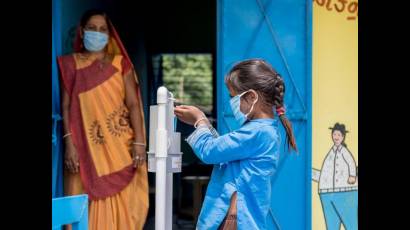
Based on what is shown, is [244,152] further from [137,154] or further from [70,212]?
[137,154]

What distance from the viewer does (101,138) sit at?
5.08 meters

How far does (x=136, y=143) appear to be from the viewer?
5141 mm

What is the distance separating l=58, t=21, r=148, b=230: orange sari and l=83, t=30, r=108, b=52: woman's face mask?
8 cm

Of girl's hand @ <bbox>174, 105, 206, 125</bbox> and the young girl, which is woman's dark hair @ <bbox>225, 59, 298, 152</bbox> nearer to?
the young girl

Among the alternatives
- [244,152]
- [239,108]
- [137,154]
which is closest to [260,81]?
[239,108]

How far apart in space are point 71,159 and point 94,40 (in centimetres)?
87

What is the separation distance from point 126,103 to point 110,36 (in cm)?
51

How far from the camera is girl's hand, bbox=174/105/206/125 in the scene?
3380 millimetres

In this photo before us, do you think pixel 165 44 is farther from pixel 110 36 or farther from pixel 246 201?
pixel 246 201

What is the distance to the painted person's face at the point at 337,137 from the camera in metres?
5.18

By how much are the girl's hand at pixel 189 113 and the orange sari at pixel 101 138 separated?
5.65 feet

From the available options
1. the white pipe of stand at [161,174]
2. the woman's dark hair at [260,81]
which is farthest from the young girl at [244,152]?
the white pipe of stand at [161,174]

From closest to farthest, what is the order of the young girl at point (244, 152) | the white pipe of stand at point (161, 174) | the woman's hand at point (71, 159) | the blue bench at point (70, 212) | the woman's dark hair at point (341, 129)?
the white pipe of stand at point (161, 174) < the young girl at point (244, 152) < the blue bench at point (70, 212) < the woman's hand at point (71, 159) < the woman's dark hair at point (341, 129)

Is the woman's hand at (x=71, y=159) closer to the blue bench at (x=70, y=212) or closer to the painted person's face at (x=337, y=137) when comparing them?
the blue bench at (x=70, y=212)
